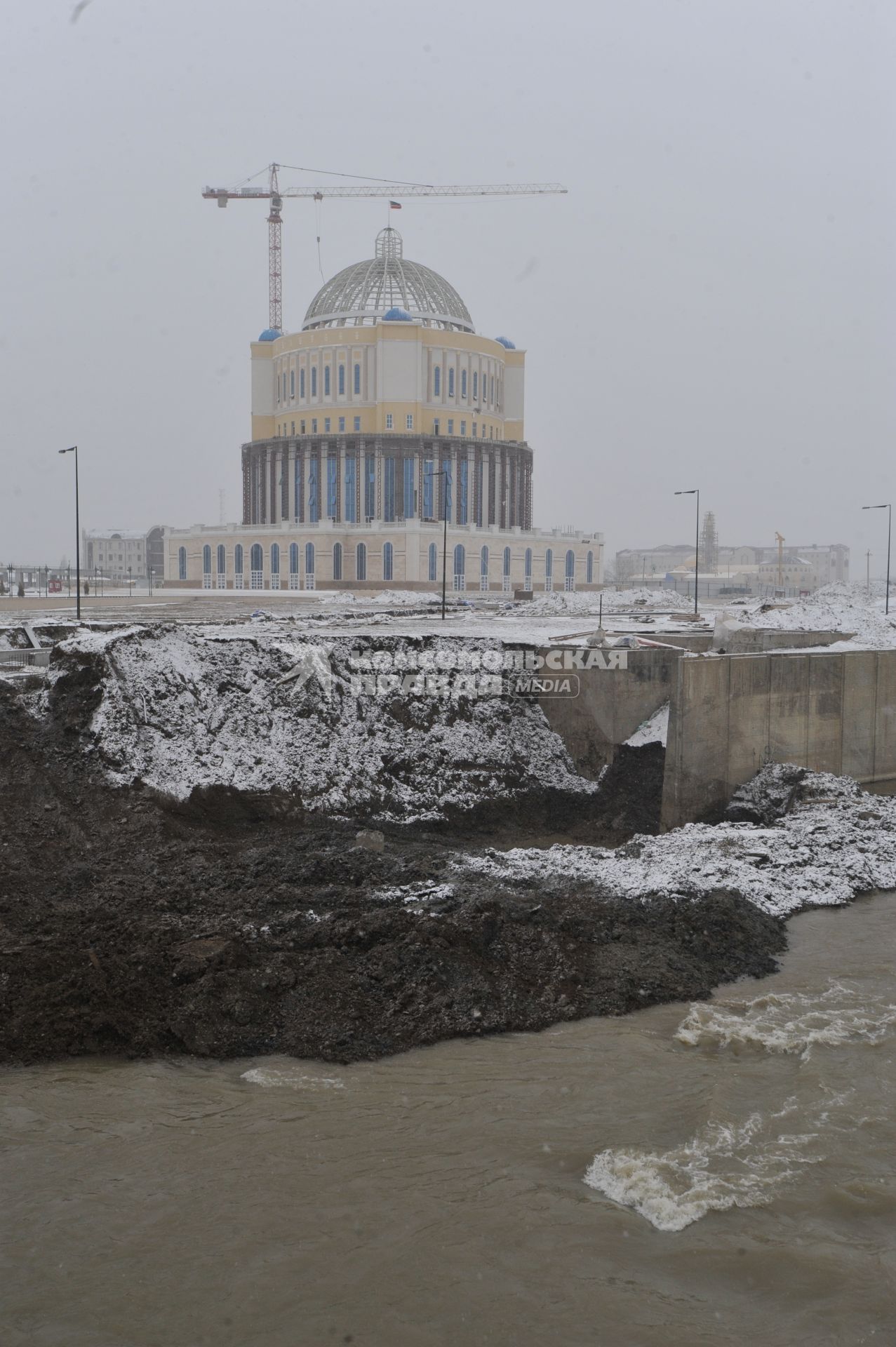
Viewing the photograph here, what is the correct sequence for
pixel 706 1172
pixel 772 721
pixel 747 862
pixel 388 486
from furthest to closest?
pixel 388 486, pixel 772 721, pixel 747 862, pixel 706 1172

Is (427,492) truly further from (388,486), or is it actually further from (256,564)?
(256,564)

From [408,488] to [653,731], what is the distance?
2278 inches

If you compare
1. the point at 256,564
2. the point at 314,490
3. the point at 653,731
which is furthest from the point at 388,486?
the point at 653,731

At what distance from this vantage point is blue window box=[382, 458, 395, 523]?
76500mm

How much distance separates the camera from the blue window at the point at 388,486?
3012 inches

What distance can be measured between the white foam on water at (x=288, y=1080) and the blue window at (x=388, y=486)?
68.6m

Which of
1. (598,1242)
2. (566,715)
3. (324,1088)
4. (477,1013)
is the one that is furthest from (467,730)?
(598,1242)

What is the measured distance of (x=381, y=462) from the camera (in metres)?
76.5

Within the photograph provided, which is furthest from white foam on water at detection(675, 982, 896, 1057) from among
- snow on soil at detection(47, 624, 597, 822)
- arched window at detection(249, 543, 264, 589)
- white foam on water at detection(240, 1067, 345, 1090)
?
arched window at detection(249, 543, 264, 589)

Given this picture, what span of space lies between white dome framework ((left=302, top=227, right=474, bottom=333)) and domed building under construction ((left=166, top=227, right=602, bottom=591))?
0.12m

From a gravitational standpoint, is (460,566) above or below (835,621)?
above

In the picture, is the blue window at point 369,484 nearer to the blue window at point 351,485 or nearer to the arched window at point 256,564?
the blue window at point 351,485

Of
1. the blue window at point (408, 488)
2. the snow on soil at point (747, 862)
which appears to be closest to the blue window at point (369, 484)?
the blue window at point (408, 488)

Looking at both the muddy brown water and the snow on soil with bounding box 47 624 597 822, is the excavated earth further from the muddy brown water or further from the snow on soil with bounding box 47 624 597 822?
the snow on soil with bounding box 47 624 597 822
